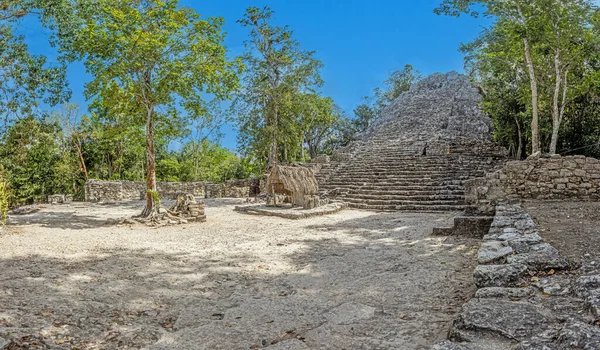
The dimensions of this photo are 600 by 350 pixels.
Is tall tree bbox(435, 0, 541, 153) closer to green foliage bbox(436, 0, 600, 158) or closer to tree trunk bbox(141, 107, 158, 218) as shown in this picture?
green foliage bbox(436, 0, 600, 158)

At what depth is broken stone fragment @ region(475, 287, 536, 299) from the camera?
239 centimetres

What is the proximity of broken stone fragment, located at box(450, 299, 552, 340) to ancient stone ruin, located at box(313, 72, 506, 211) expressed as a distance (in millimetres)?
9118

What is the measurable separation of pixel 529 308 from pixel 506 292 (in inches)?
12.2

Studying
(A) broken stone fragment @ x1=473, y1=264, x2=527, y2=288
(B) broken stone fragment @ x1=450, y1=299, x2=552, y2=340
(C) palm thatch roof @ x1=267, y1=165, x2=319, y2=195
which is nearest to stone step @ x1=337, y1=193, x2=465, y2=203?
(C) palm thatch roof @ x1=267, y1=165, x2=319, y2=195

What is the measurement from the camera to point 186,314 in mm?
3326

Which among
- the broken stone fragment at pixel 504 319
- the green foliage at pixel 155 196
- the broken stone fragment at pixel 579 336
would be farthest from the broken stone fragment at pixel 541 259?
the green foliage at pixel 155 196

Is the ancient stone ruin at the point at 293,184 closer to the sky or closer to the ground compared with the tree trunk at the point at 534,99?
closer to the ground

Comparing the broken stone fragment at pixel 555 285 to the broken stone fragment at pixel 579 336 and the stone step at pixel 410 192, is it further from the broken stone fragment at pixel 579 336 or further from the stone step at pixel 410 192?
the stone step at pixel 410 192

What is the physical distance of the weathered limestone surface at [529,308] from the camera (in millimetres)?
1793

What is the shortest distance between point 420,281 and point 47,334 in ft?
10.7

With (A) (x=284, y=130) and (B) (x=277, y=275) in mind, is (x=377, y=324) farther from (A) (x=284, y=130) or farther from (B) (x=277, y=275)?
(A) (x=284, y=130)

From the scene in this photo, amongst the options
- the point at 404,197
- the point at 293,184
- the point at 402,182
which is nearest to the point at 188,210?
the point at 293,184

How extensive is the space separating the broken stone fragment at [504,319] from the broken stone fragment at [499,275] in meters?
0.44

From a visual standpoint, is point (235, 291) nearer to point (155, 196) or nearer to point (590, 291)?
point (590, 291)
